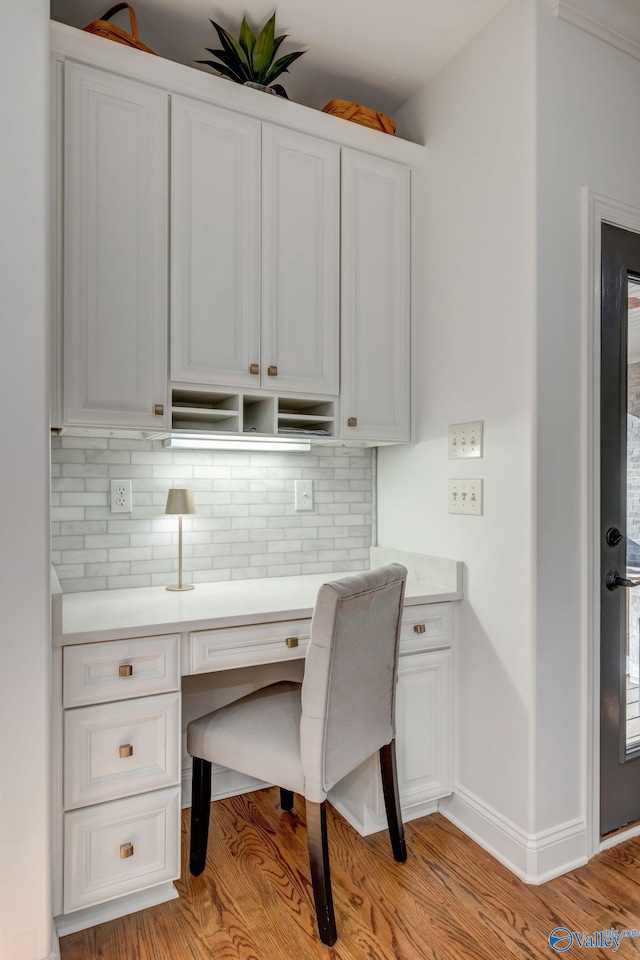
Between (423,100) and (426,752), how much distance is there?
251cm

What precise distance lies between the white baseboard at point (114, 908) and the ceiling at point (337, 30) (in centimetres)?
274

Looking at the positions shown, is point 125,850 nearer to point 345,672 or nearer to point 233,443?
point 345,672

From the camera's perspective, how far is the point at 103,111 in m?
1.78

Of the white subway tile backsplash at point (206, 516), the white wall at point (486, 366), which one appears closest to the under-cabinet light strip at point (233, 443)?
the white subway tile backsplash at point (206, 516)

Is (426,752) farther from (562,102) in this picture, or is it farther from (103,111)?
(103,111)

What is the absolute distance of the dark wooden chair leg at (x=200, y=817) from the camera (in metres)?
1.80

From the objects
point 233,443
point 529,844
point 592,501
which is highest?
point 233,443

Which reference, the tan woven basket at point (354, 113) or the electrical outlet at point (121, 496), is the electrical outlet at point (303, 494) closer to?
the electrical outlet at point (121, 496)

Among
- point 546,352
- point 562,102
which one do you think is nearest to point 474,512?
point 546,352

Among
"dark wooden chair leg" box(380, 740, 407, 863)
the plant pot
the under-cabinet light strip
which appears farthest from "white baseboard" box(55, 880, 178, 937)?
the plant pot

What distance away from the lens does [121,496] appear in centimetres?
210

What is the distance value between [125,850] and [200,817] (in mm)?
266

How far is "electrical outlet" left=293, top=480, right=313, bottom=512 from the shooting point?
245 centimetres

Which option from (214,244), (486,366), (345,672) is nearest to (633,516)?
(486,366)
